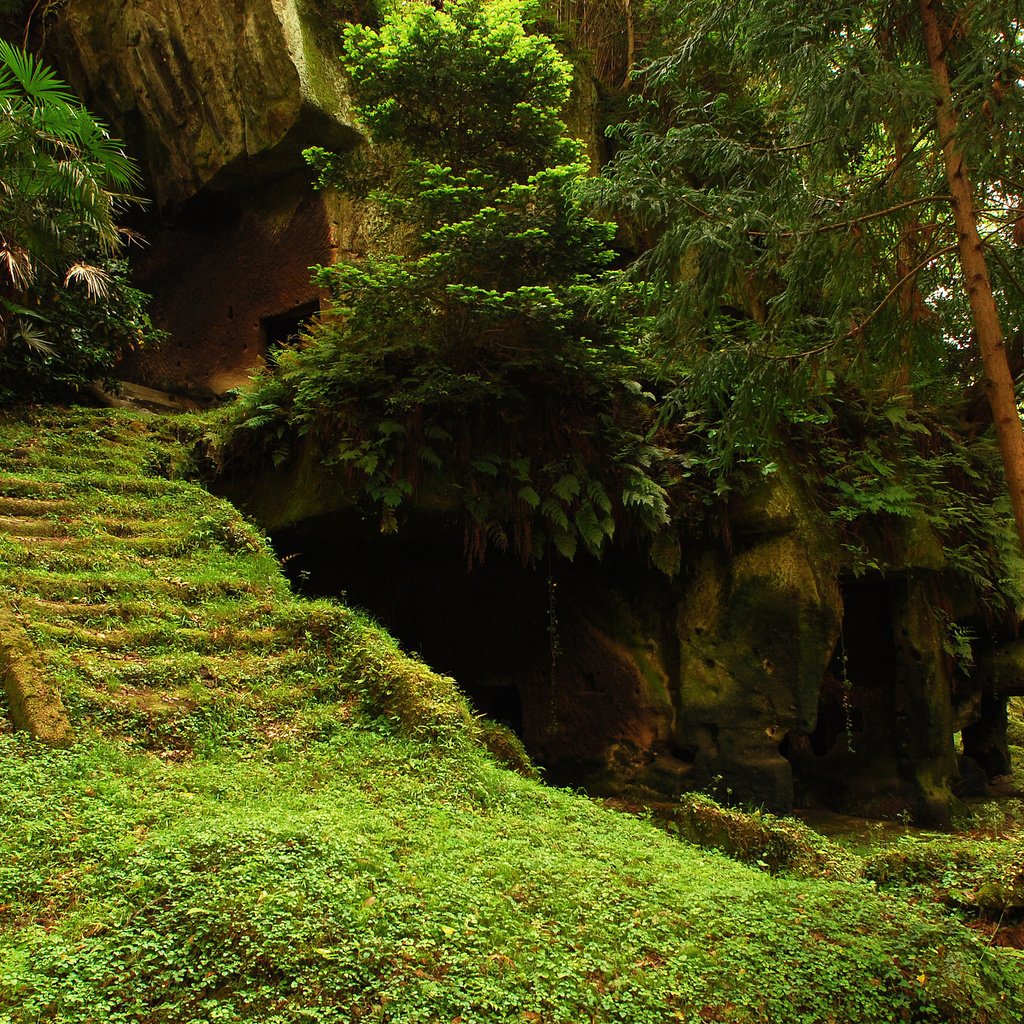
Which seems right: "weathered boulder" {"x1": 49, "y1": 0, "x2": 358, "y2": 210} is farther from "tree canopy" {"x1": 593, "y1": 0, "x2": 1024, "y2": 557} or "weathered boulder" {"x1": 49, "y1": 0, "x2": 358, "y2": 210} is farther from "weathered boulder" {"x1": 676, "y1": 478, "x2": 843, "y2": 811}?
"weathered boulder" {"x1": 676, "y1": 478, "x2": 843, "y2": 811}

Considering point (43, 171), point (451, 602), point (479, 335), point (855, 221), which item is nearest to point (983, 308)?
point (855, 221)

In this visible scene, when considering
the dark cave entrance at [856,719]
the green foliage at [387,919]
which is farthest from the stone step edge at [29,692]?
the dark cave entrance at [856,719]

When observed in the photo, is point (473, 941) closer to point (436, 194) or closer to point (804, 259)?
point (804, 259)

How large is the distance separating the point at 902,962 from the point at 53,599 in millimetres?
6522

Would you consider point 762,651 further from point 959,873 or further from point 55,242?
point 55,242

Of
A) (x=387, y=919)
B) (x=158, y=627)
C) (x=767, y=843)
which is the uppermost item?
(x=158, y=627)

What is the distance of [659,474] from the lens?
9547 mm

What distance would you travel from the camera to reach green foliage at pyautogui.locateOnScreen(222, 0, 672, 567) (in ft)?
27.7

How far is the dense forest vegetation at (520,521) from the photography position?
12.5 ft

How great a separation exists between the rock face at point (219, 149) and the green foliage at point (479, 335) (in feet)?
11.7

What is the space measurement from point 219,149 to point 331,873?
12590 millimetres

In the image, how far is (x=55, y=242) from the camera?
32.5 ft

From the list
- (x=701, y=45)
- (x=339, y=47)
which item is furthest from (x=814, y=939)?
(x=339, y=47)

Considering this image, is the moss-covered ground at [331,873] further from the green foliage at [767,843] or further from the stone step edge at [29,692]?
the green foliage at [767,843]
